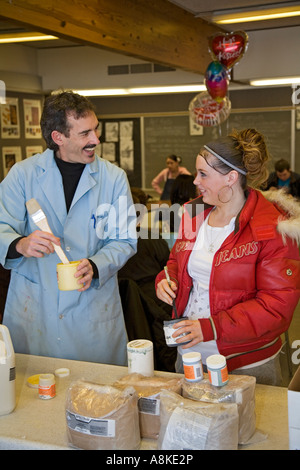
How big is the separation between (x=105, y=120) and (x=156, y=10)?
13.7 ft

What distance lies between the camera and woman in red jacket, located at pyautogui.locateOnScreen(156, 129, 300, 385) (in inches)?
76.6

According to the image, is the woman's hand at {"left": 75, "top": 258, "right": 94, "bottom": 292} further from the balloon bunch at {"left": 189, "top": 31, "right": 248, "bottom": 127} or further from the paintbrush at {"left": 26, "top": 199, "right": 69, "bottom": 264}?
the balloon bunch at {"left": 189, "top": 31, "right": 248, "bottom": 127}

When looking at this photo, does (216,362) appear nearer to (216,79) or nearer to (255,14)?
(255,14)

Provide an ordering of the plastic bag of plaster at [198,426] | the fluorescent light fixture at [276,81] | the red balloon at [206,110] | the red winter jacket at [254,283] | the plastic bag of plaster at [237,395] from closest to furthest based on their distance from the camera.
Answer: the plastic bag of plaster at [198,426] < the plastic bag of plaster at [237,395] < the red winter jacket at [254,283] < the red balloon at [206,110] < the fluorescent light fixture at [276,81]

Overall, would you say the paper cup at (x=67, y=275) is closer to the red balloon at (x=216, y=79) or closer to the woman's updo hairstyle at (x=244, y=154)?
the woman's updo hairstyle at (x=244, y=154)

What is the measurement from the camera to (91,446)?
1.43 m

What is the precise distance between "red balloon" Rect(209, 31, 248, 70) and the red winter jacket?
3.94m

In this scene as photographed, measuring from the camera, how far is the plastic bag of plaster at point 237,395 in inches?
57.7

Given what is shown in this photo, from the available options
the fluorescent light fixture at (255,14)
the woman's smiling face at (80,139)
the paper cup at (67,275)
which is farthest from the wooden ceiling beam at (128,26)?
the paper cup at (67,275)

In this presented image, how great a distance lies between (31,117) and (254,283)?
7.20 m

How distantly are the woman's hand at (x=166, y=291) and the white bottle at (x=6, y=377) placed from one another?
60 centimetres

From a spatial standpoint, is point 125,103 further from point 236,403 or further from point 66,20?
point 236,403

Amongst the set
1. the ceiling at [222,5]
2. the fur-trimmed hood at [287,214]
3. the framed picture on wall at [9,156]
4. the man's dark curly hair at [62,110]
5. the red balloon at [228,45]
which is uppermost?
the ceiling at [222,5]
